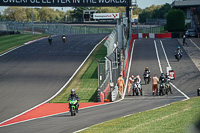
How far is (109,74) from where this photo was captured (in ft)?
75.7

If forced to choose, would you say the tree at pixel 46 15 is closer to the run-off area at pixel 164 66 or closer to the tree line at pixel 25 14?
the tree line at pixel 25 14

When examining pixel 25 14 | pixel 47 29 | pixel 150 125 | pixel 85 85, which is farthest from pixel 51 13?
pixel 150 125

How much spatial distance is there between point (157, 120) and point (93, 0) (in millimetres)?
35052

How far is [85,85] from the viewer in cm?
2784

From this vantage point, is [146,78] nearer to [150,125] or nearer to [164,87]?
[164,87]

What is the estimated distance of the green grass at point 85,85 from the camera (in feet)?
76.8

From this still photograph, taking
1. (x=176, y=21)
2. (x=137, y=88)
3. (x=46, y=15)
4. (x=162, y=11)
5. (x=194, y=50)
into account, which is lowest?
(x=194, y=50)

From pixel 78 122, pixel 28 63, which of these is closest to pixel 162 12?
pixel 28 63

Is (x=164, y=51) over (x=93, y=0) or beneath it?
beneath

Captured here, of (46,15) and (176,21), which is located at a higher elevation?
(46,15)

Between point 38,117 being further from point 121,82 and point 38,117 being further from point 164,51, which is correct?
point 164,51

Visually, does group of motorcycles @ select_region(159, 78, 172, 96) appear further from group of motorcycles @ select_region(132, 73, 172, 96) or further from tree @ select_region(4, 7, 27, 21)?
tree @ select_region(4, 7, 27, 21)

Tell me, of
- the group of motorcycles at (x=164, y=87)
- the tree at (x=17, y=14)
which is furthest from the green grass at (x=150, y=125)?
the tree at (x=17, y=14)

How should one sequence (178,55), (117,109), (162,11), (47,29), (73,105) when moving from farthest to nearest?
(162,11), (47,29), (178,55), (117,109), (73,105)
